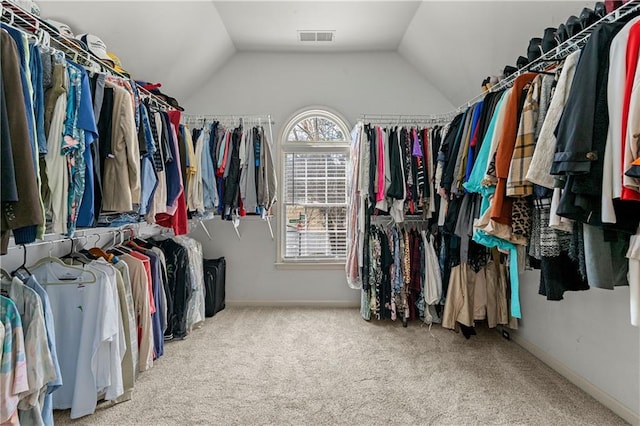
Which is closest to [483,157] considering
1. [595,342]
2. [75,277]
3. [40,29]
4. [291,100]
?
[595,342]

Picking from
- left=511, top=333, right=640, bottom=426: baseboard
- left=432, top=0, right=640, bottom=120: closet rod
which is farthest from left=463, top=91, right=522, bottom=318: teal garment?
left=511, top=333, right=640, bottom=426: baseboard

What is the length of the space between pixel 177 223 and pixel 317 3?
2103mm

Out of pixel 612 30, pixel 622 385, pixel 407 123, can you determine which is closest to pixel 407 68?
pixel 407 123

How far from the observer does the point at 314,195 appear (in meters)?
3.63

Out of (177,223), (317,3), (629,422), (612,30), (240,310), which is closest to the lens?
(612,30)

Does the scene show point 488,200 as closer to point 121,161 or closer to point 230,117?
point 121,161

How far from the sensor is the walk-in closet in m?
1.19

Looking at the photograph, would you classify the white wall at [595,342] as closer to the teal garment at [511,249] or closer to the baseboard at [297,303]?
the teal garment at [511,249]

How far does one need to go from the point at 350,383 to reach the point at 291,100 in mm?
2822

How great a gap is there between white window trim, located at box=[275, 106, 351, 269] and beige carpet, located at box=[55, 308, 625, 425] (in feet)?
2.73

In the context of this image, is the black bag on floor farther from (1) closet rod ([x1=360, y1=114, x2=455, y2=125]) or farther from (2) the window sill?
(1) closet rod ([x1=360, y1=114, x2=455, y2=125])

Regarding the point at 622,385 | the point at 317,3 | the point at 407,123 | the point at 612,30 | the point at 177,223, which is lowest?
the point at 622,385

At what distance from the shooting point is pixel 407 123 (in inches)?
139

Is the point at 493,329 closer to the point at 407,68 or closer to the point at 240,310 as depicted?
the point at 240,310
